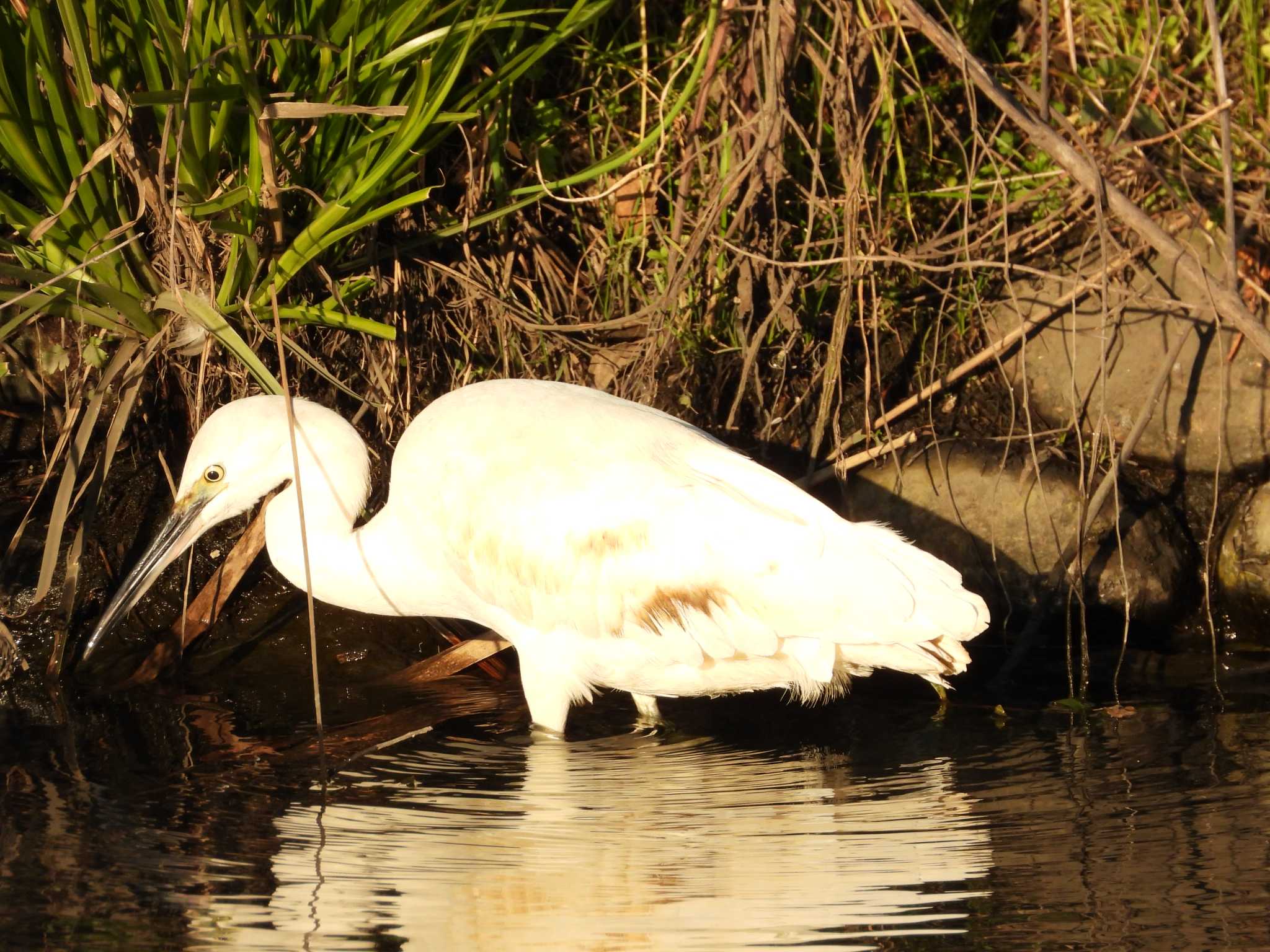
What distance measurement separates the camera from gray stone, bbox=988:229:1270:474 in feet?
16.7

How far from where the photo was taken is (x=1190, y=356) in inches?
204

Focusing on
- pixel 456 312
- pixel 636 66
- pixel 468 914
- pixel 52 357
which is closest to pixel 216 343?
pixel 52 357

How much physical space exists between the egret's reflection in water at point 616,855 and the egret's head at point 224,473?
0.93m

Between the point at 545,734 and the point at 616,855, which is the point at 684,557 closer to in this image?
the point at 545,734

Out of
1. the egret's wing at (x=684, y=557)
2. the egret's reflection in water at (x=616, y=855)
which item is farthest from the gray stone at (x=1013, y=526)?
the egret's reflection in water at (x=616, y=855)

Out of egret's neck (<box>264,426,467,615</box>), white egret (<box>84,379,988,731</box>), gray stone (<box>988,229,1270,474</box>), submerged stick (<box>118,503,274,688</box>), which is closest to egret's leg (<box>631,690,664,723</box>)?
white egret (<box>84,379,988,731</box>)

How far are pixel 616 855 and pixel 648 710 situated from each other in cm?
121

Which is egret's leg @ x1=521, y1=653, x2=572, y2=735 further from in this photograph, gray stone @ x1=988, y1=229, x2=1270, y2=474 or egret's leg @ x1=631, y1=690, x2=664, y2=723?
gray stone @ x1=988, y1=229, x2=1270, y2=474

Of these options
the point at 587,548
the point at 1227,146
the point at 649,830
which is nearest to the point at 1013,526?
the point at 1227,146

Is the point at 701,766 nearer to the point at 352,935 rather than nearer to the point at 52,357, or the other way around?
the point at 352,935

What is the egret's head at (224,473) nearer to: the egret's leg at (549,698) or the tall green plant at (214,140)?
the tall green plant at (214,140)

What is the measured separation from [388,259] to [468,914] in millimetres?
Answer: 2602

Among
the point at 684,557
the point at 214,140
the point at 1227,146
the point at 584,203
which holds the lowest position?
the point at 684,557

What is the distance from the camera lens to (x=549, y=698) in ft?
13.2
